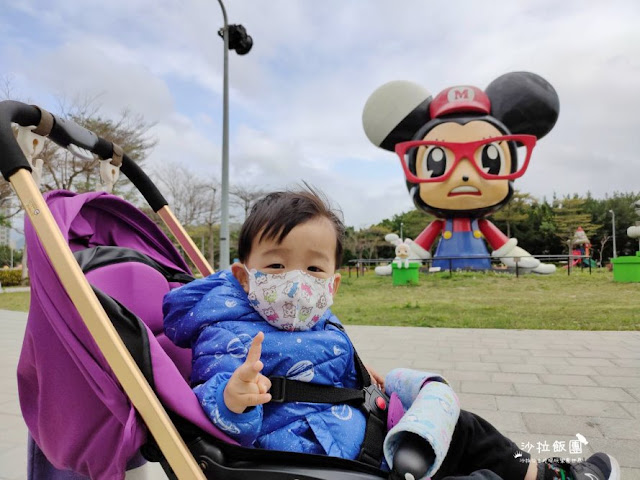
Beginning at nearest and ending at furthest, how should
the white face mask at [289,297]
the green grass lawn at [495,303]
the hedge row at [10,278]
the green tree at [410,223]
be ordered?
the white face mask at [289,297] < the green grass lawn at [495,303] < the hedge row at [10,278] < the green tree at [410,223]

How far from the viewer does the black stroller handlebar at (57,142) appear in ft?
4.14

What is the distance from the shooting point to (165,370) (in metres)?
1.19

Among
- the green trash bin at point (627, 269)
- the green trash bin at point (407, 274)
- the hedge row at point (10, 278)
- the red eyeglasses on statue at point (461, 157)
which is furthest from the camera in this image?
the hedge row at point (10, 278)

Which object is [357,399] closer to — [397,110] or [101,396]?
[101,396]

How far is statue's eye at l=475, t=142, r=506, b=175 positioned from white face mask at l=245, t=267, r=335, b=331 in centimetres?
1305

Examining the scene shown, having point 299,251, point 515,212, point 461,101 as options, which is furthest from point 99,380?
point 515,212

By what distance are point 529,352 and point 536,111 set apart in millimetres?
10744

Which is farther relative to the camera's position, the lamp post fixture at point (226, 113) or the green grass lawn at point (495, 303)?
the lamp post fixture at point (226, 113)

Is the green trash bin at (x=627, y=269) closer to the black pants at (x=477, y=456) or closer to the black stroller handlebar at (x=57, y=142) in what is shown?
the black pants at (x=477, y=456)

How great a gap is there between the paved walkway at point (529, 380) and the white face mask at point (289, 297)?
1.56 m

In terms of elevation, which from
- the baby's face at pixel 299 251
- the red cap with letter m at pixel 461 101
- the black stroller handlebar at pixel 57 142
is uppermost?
the red cap with letter m at pixel 461 101

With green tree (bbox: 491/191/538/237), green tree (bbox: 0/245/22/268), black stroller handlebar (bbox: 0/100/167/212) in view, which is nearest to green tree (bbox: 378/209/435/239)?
green tree (bbox: 491/191/538/237)

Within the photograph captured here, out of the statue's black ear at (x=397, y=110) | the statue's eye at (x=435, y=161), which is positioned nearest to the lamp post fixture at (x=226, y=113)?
the statue's black ear at (x=397, y=110)

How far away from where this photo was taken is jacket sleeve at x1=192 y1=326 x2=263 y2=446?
112cm
